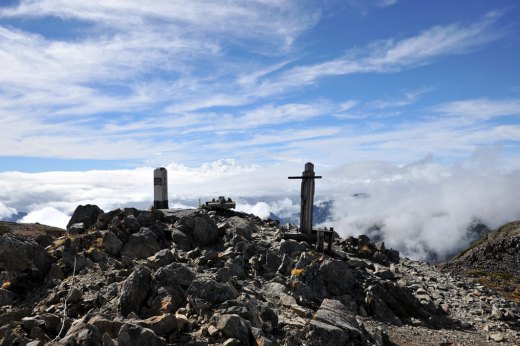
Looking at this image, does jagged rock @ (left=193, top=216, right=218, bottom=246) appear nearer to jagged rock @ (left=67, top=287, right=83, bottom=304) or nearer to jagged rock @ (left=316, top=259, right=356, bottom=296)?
jagged rock @ (left=316, top=259, right=356, bottom=296)

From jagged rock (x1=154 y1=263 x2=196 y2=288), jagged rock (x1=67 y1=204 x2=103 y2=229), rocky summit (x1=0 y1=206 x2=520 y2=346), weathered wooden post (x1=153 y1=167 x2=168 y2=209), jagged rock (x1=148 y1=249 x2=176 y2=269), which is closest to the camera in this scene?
rocky summit (x1=0 y1=206 x2=520 y2=346)

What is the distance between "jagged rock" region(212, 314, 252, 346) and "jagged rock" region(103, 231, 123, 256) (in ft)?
38.4

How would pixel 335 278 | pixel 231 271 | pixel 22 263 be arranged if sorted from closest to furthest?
pixel 231 271 < pixel 22 263 < pixel 335 278

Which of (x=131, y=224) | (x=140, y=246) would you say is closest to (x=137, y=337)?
(x=140, y=246)

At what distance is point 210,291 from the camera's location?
50.6ft

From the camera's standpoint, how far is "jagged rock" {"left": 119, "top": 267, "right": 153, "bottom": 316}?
49.9 feet

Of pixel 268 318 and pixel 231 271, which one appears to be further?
pixel 231 271

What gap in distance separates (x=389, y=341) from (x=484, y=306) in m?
9.87

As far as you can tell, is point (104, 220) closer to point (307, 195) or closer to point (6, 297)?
point (6, 297)

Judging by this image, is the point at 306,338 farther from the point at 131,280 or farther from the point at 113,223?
the point at 113,223

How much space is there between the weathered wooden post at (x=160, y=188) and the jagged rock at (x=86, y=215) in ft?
14.2

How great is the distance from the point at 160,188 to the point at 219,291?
686 inches

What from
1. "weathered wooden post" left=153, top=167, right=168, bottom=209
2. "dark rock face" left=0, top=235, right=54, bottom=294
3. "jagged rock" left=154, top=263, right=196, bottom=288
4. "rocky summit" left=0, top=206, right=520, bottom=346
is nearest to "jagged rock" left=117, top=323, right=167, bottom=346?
"rocky summit" left=0, top=206, right=520, bottom=346

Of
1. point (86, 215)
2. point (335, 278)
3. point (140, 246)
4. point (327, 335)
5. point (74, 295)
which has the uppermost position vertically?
point (86, 215)
